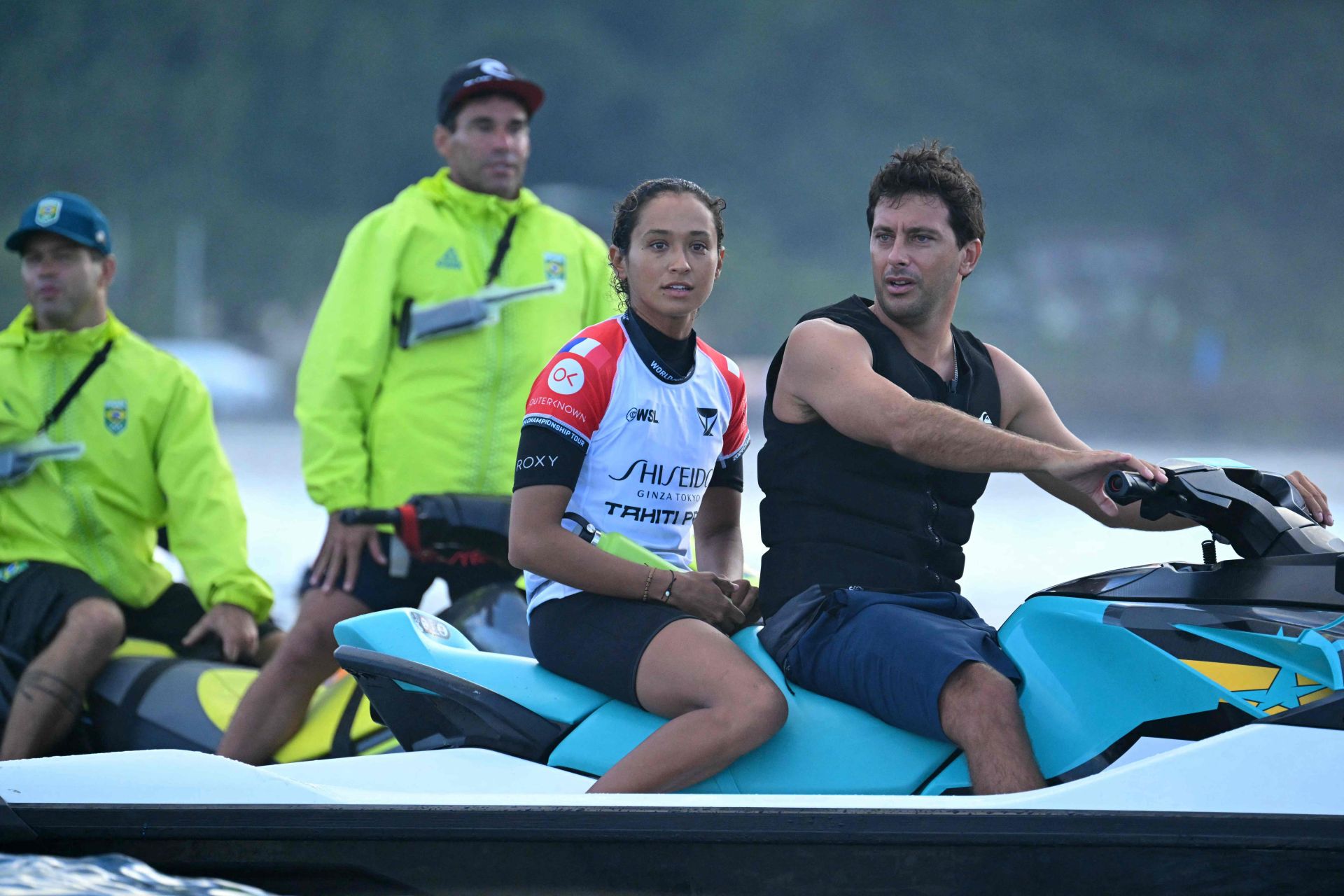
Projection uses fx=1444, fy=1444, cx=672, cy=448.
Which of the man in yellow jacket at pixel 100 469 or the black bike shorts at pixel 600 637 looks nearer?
the black bike shorts at pixel 600 637

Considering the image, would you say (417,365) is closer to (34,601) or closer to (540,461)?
(34,601)

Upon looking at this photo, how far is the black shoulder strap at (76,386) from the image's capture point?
3844 mm

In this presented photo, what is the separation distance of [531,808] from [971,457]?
0.79 meters

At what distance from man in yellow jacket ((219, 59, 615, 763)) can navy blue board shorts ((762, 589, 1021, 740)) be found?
56.0 inches

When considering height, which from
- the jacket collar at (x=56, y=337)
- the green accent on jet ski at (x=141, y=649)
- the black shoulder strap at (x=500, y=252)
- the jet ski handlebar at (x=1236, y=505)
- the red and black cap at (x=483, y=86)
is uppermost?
the red and black cap at (x=483, y=86)

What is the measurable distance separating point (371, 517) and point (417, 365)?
59cm

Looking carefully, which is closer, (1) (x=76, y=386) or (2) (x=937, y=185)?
(2) (x=937, y=185)

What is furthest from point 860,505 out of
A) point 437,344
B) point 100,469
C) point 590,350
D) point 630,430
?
point 100,469

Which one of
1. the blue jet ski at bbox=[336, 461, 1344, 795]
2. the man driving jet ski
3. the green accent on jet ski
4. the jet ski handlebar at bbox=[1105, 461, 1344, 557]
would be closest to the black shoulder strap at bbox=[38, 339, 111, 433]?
the green accent on jet ski

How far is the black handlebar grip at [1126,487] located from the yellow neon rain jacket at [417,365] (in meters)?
1.97

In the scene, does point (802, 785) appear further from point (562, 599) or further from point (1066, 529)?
point (1066, 529)

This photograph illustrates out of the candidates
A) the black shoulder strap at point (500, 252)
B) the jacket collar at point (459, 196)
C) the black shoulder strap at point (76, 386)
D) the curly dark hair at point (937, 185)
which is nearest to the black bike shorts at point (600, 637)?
the curly dark hair at point (937, 185)

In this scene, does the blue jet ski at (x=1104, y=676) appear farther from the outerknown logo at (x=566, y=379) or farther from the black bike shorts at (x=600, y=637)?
the outerknown logo at (x=566, y=379)

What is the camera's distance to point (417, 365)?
143 inches
